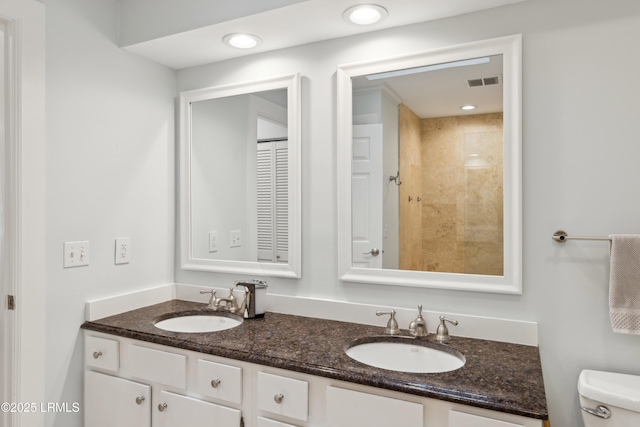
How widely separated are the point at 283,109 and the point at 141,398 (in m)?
1.44

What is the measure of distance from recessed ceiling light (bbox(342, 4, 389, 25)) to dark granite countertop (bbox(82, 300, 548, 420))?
1.30 metres

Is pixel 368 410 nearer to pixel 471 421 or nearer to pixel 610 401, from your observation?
pixel 471 421

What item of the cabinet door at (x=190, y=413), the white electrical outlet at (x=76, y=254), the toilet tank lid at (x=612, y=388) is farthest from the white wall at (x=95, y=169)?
the toilet tank lid at (x=612, y=388)

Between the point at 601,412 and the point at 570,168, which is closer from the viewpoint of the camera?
the point at 601,412

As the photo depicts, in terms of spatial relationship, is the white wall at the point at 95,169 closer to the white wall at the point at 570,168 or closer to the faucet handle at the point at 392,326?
the faucet handle at the point at 392,326

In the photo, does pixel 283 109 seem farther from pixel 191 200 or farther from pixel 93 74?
pixel 93 74

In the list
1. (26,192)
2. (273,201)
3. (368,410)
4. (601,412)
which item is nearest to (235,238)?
(273,201)

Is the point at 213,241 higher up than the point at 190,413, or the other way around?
the point at 213,241

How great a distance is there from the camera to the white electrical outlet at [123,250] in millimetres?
2021

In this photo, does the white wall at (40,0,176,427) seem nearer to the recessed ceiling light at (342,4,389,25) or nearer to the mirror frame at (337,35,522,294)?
the mirror frame at (337,35,522,294)

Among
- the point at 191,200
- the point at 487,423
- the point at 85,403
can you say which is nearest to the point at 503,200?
the point at 487,423

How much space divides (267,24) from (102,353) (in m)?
1.63

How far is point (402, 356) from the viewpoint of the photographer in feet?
5.24

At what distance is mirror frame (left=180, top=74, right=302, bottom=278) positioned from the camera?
1.98 m
